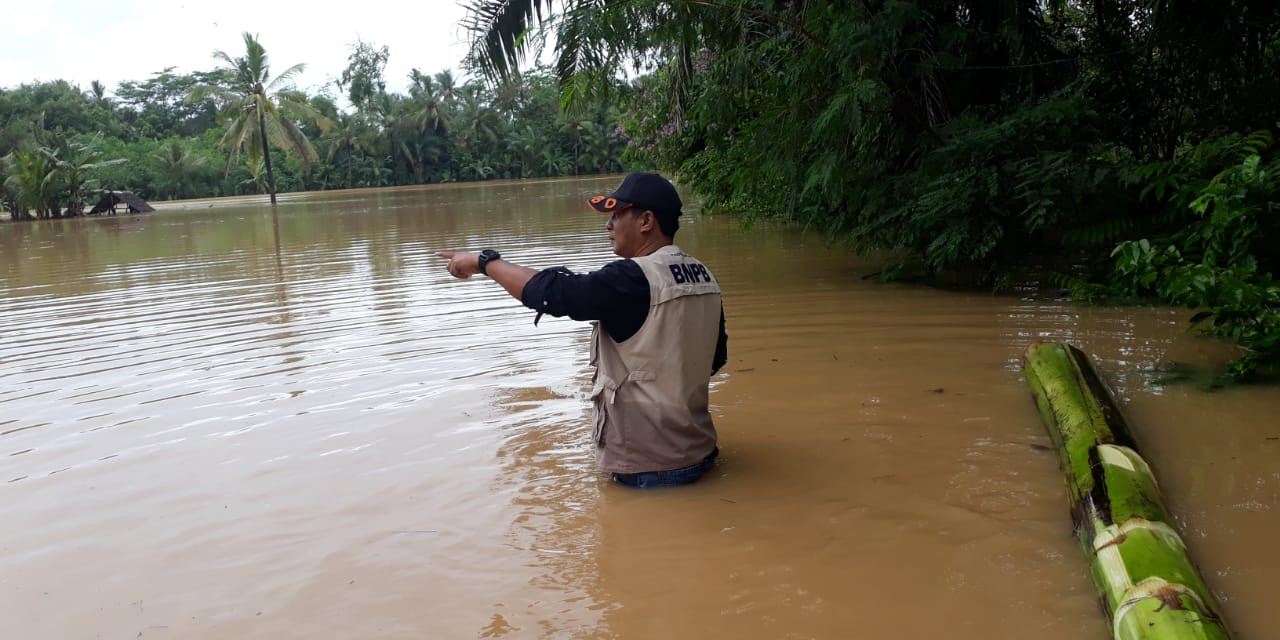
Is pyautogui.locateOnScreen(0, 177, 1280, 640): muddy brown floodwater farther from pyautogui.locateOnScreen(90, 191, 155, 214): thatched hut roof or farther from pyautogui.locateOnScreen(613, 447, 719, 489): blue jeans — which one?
pyautogui.locateOnScreen(90, 191, 155, 214): thatched hut roof

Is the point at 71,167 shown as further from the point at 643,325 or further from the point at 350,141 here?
the point at 643,325

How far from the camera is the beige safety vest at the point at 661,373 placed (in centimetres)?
401

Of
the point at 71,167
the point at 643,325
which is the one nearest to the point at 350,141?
the point at 71,167

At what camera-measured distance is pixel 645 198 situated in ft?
13.6

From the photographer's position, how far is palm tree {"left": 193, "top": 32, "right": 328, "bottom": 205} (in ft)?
152

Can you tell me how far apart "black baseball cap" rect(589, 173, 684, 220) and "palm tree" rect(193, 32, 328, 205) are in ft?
145

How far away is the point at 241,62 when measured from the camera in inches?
1826

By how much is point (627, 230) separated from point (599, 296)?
46 centimetres

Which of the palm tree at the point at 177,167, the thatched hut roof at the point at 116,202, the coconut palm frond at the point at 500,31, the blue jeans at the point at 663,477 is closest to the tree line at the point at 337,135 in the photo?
Answer: the palm tree at the point at 177,167

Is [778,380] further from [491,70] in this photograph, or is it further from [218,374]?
[491,70]

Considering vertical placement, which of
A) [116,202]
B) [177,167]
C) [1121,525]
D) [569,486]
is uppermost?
[177,167]

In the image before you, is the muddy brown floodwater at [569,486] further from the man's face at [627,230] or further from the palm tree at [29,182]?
the palm tree at [29,182]

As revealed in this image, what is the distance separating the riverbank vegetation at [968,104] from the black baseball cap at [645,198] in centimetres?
422

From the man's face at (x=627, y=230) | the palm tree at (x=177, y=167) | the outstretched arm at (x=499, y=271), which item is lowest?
the outstretched arm at (x=499, y=271)
